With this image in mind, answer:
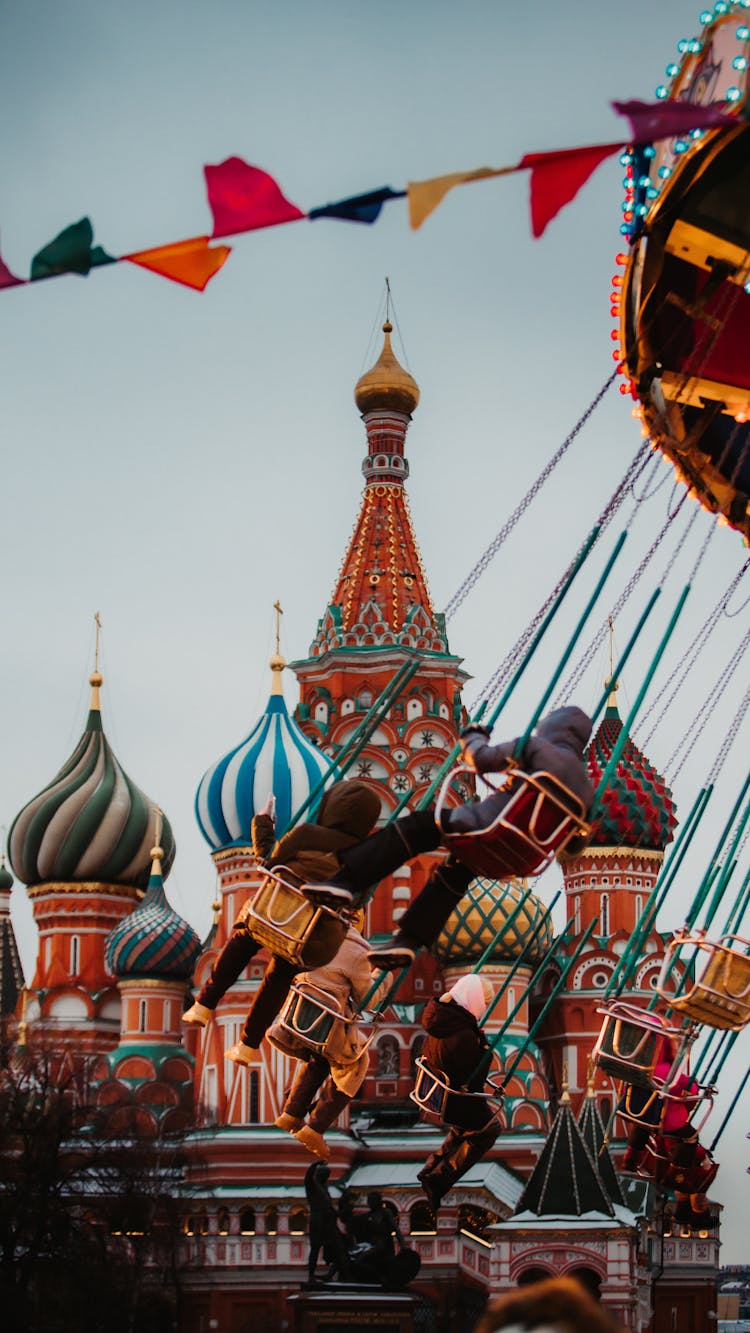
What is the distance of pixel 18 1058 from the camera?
136 feet

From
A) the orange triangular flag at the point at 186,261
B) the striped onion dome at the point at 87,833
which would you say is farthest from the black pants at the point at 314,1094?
the striped onion dome at the point at 87,833

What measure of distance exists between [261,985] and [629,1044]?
136 inches

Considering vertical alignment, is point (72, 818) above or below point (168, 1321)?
above

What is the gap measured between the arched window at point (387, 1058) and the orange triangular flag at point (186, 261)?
40.5 m

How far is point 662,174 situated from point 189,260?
3.13m

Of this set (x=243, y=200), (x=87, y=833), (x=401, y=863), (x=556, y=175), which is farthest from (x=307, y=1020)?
(x=87, y=833)

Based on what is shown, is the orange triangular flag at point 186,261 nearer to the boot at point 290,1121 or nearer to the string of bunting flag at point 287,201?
the string of bunting flag at point 287,201

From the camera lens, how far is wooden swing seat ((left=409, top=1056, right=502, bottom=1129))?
42.7ft

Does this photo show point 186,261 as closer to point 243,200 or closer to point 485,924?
point 243,200

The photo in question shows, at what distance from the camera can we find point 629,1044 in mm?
14750

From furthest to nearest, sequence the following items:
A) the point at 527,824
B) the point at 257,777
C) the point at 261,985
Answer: the point at 257,777 → the point at 261,985 → the point at 527,824

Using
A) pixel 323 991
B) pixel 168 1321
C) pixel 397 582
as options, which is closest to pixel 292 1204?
pixel 168 1321

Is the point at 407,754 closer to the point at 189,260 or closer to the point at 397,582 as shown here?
the point at 397,582

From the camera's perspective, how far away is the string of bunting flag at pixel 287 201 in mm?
8094
